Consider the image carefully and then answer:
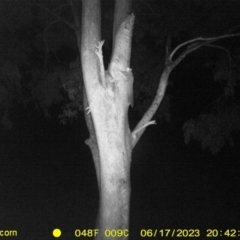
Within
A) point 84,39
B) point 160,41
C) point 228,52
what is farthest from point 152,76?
point 84,39

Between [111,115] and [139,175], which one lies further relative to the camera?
[139,175]

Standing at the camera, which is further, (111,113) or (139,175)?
(139,175)

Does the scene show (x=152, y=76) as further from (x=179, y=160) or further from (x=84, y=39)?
(x=179, y=160)

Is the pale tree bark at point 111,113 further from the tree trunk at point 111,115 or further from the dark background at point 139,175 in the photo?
the dark background at point 139,175

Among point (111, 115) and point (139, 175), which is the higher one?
point (139, 175)

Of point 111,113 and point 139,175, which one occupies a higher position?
point 139,175

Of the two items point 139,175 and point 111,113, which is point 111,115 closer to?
point 111,113

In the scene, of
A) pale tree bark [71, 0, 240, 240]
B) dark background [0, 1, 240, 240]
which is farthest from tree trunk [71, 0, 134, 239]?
dark background [0, 1, 240, 240]

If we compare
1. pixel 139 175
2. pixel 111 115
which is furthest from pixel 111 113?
pixel 139 175

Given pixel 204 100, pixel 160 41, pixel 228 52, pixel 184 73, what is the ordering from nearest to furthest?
pixel 228 52 → pixel 160 41 → pixel 184 73 → pixel 204 100

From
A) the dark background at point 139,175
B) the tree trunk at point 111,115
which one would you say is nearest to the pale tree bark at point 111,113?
the tree trunk at point 111,115

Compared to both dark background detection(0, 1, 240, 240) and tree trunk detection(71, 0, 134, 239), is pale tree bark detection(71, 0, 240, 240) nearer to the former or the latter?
tree trunk detection(71, 0, 134, 239)

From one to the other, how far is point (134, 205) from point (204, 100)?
6.41 m

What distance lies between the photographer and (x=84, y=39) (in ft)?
29.9
